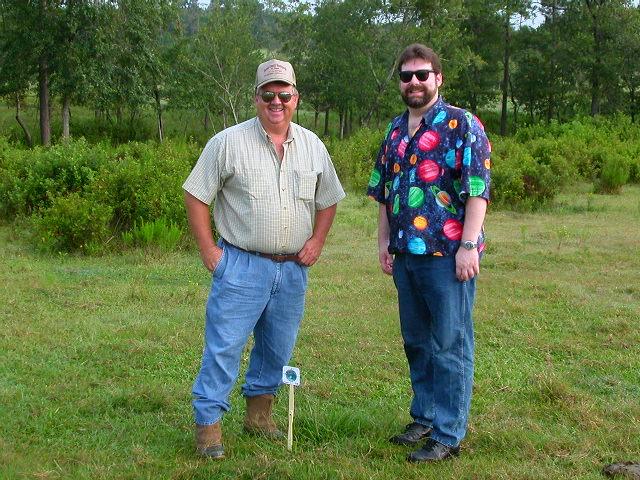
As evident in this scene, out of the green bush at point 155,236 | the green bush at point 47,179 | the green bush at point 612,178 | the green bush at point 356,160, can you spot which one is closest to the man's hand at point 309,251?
the green bush at point 155,236

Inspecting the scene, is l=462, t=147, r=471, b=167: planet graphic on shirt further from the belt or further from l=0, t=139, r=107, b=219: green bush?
l=0, t=139, r=107, b=219: green bush

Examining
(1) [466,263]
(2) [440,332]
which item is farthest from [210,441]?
(1) [466,263]

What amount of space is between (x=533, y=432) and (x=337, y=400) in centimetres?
106

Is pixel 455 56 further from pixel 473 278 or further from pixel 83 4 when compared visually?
pixel 473 278

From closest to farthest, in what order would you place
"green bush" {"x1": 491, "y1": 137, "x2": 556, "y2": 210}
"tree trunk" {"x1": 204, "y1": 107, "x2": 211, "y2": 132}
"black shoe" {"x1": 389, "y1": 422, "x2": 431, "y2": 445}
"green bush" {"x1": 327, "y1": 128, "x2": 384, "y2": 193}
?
"black shoe" {"x1": 389, "y1": 422, "x2": 431, "y2": 445} < "green bush" {"x1": 491, "y1": 137, "x2": 556, "y2": 210} < "green bush" {"x1": 327, "y1": 128, "x2": 384, "y2": 193} < "tree trunk" {"x1": 204, "y1": 107, "x2": 211, "y2": 132}

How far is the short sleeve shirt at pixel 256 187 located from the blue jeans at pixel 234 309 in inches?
3.3

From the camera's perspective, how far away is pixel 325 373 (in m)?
5.06

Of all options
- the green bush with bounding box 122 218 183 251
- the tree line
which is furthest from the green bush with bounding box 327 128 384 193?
the tree line

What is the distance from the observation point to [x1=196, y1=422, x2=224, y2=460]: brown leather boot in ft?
11.9

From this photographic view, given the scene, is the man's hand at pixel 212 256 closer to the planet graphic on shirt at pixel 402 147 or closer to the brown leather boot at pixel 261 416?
the brown leather boot at pixel 261 416

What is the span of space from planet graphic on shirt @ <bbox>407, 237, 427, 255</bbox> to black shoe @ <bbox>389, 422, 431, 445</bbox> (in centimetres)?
89

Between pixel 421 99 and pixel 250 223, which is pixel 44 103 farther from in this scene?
pixel 421 99

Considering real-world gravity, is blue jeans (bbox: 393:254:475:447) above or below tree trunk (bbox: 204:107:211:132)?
below

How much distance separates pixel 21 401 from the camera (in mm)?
4418
